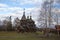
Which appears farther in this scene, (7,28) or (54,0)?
(54,0)

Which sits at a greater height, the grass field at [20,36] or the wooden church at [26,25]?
the wooden church at [26,25]

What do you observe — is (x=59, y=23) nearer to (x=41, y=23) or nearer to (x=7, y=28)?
(x=41, y=23)

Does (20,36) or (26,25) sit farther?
(26,25)

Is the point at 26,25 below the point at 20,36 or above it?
above

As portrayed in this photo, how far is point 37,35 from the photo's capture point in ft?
14.1

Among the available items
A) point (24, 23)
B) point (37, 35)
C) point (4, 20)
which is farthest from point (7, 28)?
point (37, 35)

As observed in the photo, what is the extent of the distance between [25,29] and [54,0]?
1.37m

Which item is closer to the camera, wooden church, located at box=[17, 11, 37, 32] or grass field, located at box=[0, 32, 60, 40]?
grass field, located at box=[0, 32, 60, 40]

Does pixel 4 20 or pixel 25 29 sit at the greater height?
pixel 4 20

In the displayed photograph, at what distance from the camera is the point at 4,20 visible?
4199 mm

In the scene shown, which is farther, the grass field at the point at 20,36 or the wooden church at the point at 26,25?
the wooden church at the point at 26,25

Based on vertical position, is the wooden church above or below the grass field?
above

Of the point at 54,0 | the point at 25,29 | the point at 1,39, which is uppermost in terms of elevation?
the point at 54,0

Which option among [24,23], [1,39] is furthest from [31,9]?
[1,39]
